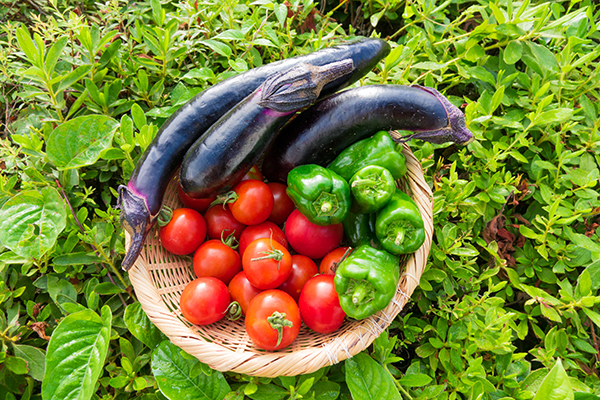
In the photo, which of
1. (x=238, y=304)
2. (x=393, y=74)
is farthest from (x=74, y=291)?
(x=393, y=74)

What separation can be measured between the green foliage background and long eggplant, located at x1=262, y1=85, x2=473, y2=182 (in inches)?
6.0

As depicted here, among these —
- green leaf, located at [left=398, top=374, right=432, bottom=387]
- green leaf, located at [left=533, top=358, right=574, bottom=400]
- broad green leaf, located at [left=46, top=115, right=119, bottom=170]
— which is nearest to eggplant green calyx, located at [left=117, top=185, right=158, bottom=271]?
broad green leaf, located at [left=46, top=115, right=119, bottom=170]

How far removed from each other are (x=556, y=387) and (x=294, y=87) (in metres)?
1.17

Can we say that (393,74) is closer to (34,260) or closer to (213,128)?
(213,128)

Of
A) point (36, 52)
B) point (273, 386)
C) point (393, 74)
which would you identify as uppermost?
point (36, 52)

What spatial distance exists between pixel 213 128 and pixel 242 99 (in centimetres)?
19

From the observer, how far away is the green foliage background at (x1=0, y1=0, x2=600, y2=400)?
4.31 ft

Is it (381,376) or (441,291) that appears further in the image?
(441,291)

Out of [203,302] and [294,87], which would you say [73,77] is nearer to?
[294,87]

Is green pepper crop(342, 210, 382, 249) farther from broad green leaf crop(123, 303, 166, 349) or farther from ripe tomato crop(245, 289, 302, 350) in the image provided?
broad green leaf crop(123, 303, 166, 349)

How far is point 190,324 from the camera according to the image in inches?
53.8

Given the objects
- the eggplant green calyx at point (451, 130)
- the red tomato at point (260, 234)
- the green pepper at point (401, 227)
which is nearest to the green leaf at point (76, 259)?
the red tomato at point (260, 234)

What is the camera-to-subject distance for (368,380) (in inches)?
49.5

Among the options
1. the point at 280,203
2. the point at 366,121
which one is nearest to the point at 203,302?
the point at 280,203
